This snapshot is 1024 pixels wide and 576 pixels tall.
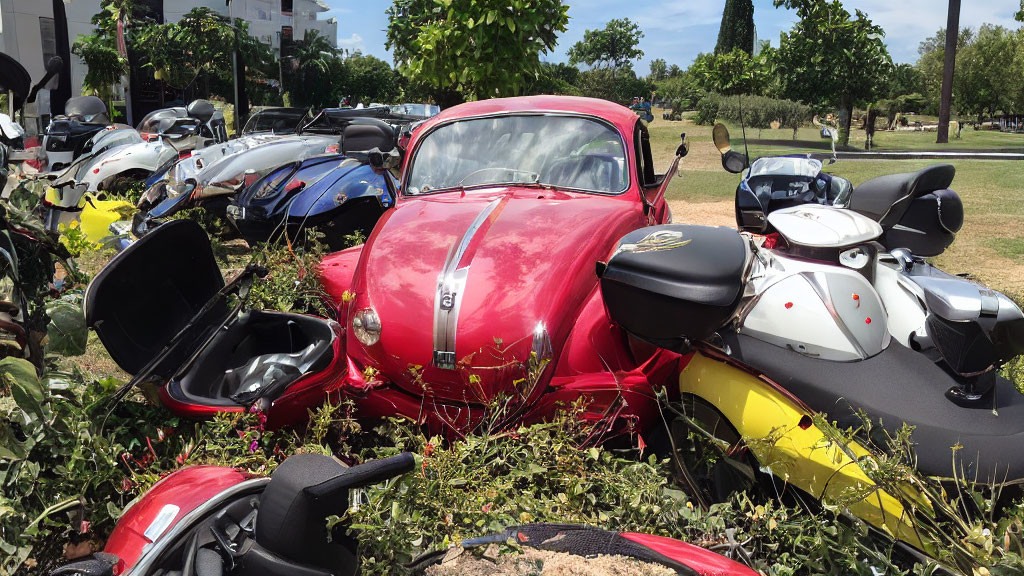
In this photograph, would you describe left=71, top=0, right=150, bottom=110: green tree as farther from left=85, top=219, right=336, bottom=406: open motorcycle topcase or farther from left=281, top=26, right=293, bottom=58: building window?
left=85, top=219, right=336, bottom=406: open motorcycle topcase

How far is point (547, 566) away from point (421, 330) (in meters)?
1.78

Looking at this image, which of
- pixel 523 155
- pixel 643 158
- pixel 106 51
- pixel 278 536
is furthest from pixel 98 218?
pixel 106 51

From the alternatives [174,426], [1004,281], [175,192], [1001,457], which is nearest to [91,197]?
[175,192]

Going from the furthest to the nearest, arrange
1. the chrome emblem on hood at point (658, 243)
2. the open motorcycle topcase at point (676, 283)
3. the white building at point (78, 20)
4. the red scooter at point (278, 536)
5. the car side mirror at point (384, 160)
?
the white building at point (78, 20)
the car side mirror at point (384, 160)
the chrome emblem on hood at point (658, 243)
the open motorcycle topcase at point (676, 283)
the red scooter at point (278, 536)

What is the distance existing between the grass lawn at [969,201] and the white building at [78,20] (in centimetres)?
1606

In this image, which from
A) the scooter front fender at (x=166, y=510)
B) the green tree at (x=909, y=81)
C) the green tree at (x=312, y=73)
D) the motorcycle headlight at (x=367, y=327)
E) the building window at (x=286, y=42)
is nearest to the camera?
the scooter front fender at (x=166, y=510)

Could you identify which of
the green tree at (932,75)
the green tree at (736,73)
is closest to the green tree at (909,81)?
the green tree at (932,75)

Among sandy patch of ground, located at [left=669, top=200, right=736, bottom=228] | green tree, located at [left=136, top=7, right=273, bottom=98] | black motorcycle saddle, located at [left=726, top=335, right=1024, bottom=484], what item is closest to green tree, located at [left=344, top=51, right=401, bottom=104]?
green tree, located at [left=136, top=7, right=273, bottom=98]

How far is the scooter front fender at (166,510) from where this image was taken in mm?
1869

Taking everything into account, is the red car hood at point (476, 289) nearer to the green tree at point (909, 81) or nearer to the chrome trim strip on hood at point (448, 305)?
the chrome trim strip on hood at point (448, 305)

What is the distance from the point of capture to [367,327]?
12.6ft

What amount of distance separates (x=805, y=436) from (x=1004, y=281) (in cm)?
685

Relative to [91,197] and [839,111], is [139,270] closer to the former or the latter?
[91,197]

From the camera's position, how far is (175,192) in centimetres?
827
